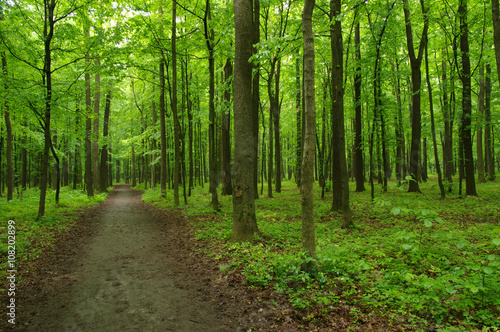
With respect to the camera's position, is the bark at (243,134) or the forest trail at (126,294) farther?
the bark at (243,134)

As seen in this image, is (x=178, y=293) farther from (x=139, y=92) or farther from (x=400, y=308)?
(x=139, y=92)

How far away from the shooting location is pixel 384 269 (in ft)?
15.4

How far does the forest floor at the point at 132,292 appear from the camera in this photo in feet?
11.6

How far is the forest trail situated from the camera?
3.54 meters

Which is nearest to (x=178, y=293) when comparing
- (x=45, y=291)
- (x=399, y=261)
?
(x=45, y=291)

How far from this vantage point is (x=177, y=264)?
5.95m

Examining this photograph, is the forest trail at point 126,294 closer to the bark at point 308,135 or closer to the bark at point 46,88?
the bark at point 308,135

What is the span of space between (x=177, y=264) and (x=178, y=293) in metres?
1.53

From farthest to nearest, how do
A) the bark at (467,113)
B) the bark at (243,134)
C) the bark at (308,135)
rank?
the bark at (467,113) → the bark at (243,134) → the bark at (308,135)

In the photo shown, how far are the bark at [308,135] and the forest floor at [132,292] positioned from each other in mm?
1377

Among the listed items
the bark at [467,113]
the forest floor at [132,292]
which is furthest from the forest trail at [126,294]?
the bark at [467,113]

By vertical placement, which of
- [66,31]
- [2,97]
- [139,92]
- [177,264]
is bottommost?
[177,264]

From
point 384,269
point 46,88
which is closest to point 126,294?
point 384,269

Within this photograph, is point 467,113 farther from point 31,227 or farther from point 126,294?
point 31,227
